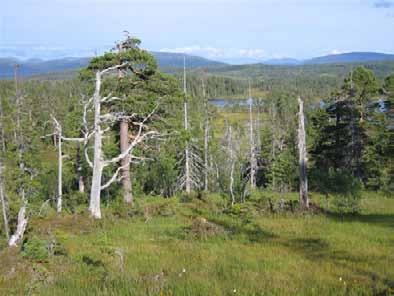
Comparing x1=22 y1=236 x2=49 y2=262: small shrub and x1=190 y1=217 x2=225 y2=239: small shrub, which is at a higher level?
x1=22 y1=236 x2=49 y2=262: small shrub

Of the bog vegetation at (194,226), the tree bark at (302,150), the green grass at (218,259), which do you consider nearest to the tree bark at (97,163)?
the bog vegetation at (194,226)

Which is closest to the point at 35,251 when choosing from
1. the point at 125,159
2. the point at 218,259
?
the point at 218,259

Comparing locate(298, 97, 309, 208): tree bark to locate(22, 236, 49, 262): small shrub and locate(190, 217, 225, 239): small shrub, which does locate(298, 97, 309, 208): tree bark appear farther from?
locate(22, 236, 49, 262): small shrub

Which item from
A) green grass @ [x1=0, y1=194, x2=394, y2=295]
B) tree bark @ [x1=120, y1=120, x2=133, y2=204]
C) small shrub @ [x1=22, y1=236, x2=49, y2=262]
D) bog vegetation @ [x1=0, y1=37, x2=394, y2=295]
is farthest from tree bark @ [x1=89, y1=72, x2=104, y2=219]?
small shrub @ [x1=22, y1=236, x2=49, y2=262]

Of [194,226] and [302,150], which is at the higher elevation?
[302,150]

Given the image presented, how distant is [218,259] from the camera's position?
30.6ft

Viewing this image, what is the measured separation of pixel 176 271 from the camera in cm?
783

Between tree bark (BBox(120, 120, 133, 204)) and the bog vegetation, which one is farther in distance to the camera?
tree bark (BBox(120, 120, 133, 204))

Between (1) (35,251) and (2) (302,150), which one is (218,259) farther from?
(2) (302,150)

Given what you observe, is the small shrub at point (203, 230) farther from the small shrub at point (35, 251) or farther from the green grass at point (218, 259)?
the small shrub at point (35, 251)

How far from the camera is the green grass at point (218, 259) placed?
6.51m

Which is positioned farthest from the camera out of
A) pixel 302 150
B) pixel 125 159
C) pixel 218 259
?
pixel 125 159

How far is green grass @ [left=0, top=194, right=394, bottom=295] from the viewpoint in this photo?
6.51 m

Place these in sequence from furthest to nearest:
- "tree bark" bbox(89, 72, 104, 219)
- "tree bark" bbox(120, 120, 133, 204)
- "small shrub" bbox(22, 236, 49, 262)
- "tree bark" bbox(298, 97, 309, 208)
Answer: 1. "tree bark" bbox(120, 120, 133, 204)
2. "tree bark" bbox(298, 97, 309, 208)
3. "tree bark" bbox(89, 72, 104, 219)
4. "small shrub" bbox(22, 236, 49, 262)
